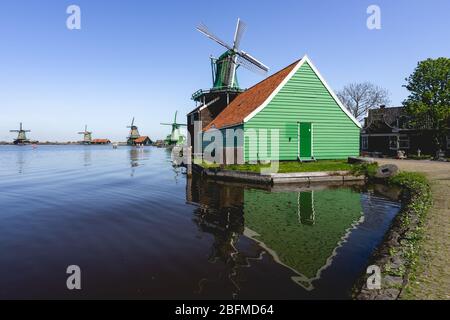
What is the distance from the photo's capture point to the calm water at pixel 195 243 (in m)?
4.98

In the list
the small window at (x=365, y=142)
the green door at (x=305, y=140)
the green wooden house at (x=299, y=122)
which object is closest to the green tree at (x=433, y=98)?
the small window at (x=365, y=142)

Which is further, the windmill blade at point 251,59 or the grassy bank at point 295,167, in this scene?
the windmill blade at point 251,59

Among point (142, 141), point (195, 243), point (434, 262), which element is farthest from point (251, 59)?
point (142, 141)

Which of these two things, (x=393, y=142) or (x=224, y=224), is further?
(x=393, y=142)

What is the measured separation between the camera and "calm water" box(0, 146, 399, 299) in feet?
16.3

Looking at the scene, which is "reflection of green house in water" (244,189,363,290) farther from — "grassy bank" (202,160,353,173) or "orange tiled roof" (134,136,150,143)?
"orange tiled roof" (134,136,150,143)

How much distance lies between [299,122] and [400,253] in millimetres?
14330

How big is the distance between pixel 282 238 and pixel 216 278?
2625mm

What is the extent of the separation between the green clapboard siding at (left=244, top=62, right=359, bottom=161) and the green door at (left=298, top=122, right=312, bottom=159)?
10.9 inches

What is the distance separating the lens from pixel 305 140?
62.8 feet

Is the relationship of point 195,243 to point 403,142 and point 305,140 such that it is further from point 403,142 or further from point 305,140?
point 403,142

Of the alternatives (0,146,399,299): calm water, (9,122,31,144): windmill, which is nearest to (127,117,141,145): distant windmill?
(9,122,31,144): windmill

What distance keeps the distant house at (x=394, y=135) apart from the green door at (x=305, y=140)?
62.1 ft

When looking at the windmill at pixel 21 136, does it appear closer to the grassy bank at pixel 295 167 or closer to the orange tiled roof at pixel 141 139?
the orange tiled roof at pixel 141 139
